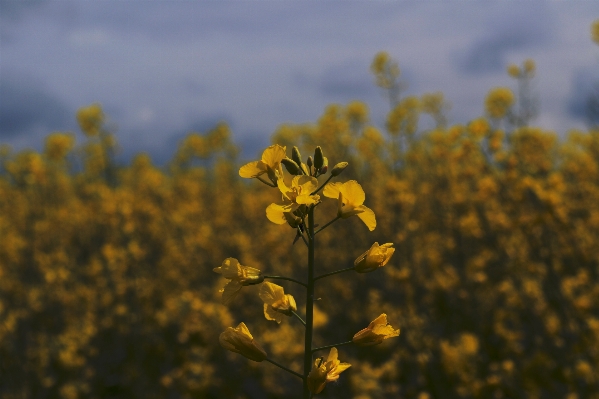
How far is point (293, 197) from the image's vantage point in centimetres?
149

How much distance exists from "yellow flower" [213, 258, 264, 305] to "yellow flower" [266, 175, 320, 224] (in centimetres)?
20

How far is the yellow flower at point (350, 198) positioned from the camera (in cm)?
158

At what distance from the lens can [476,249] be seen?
8.19 m

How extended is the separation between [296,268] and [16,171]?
10.7m

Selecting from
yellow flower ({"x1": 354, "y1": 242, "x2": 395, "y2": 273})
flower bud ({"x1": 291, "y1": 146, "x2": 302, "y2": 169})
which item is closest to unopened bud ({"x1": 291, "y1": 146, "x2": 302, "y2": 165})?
flower bud ({"x1": 291, "y1": 146, "x2": 302, "y2": 169})

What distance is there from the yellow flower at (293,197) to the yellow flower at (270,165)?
133mm

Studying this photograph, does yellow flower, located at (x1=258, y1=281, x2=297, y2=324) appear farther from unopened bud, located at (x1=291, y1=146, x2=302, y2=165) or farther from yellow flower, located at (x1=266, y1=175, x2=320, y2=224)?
unopened bud, located at (x1=291, y1=146, x2=302, y2=165)

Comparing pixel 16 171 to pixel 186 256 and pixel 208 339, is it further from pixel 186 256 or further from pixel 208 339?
pixel 208 339

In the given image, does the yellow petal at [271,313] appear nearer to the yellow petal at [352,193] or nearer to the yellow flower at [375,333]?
the yellow flower at [375,333]

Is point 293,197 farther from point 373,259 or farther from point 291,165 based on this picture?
point 373,259

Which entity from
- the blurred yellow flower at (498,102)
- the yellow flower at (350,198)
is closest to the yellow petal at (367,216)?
the yellow flower at (350,198)

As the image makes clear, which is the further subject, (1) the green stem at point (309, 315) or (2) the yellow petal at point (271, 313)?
(2) the yellow petal at point (271, 313)

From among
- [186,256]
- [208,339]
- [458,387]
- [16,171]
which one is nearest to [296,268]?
[208,339]

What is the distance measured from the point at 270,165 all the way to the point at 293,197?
198 millimetres
